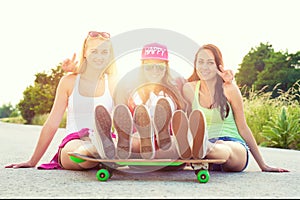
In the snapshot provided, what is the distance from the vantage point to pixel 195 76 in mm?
3527

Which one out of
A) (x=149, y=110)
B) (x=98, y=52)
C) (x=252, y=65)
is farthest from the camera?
(x=252, y=65)

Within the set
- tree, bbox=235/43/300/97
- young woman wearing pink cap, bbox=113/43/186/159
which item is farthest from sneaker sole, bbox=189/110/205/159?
tree, bbox=235/43/300/97

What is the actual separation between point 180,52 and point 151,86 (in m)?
0.73

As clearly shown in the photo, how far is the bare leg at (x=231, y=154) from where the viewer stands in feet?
9.93

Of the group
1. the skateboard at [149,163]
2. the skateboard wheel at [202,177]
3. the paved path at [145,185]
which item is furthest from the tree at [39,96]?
the skateboard wheel at [202,177]

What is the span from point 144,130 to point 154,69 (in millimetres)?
717

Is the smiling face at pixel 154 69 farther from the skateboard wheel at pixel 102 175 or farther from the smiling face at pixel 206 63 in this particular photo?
the skateboard wheel at pixel 102 175

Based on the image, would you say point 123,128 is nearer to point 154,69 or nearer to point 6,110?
point 154,69

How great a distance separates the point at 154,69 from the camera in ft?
10.7

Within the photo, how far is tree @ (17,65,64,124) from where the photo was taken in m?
16.3

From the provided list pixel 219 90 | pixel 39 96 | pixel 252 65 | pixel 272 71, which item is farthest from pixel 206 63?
pixel 252 65

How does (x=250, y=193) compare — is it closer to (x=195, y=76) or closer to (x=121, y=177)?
(x=121, y=177)

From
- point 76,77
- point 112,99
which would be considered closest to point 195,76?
point 112,99

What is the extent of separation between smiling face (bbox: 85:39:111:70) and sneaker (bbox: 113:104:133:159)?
0.86 m
